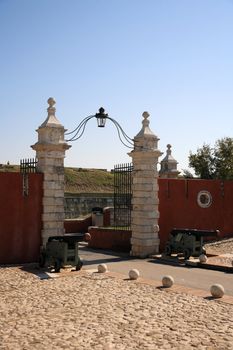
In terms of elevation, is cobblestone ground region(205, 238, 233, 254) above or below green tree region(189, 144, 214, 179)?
below

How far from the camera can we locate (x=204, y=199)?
58.3 feet

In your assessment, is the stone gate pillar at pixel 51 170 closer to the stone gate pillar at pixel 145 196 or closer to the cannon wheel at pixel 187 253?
the stone gate pillar at pixel 145 196

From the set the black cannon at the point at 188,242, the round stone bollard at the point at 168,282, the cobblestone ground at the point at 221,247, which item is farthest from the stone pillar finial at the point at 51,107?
the cobblestone ground at the point at 221,247

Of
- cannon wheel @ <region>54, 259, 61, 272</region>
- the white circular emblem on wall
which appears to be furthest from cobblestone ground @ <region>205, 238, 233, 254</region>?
cannon wheel @ <region>54, 259, 61, 272</region>

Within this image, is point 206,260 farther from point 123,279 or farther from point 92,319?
point 92,319

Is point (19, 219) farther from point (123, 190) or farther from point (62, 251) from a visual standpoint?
point (123, 190)

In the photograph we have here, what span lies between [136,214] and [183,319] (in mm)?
A: 7805

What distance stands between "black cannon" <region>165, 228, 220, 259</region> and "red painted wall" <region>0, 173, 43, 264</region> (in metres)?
4.32

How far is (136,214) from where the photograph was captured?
48.8ft

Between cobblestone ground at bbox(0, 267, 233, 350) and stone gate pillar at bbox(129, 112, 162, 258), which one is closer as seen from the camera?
cobblestone ground at bbox(0, 267, 233, 350)

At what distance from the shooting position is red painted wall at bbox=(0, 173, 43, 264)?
12.6 m

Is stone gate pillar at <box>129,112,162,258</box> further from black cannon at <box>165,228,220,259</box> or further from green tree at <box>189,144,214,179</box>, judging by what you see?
green tree at <box>189,144,214,179</box>

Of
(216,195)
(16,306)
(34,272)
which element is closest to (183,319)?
(16,306)

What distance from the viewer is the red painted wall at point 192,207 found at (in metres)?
16.1
